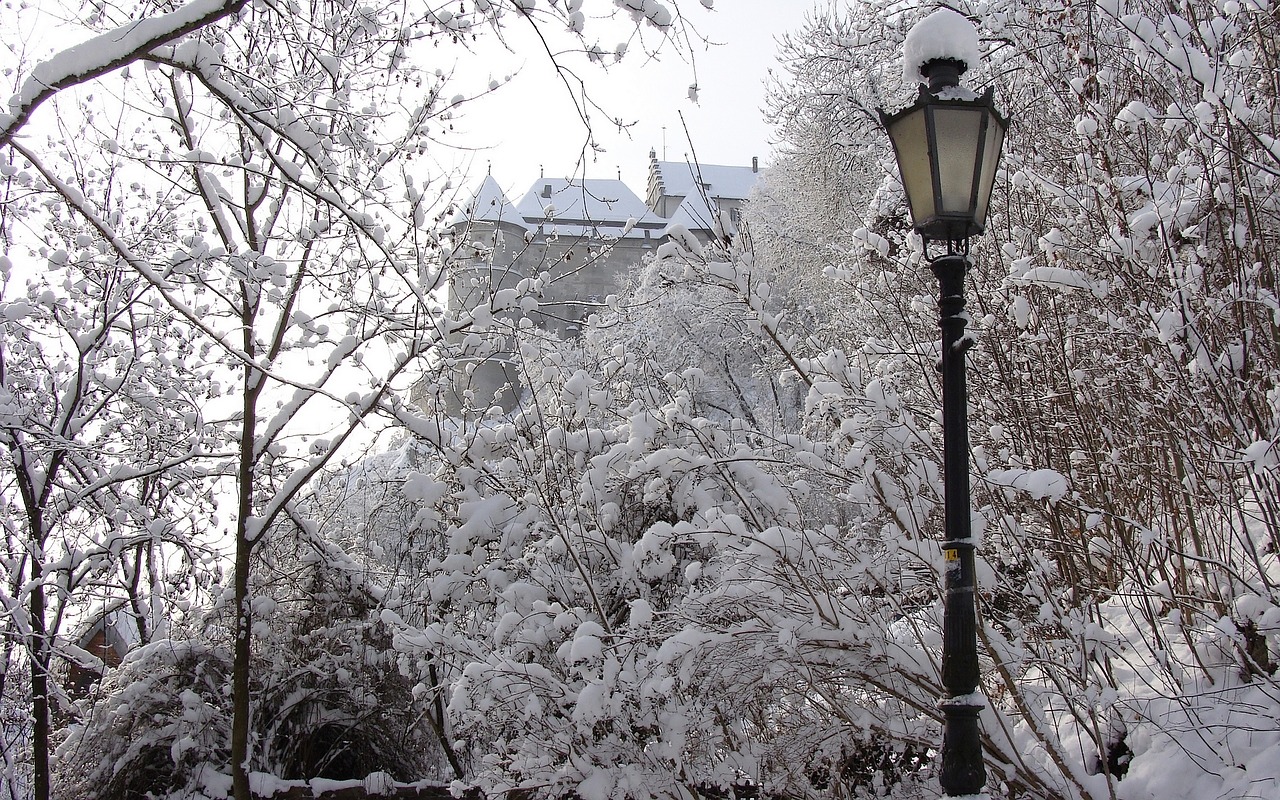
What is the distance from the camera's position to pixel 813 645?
4.47 m

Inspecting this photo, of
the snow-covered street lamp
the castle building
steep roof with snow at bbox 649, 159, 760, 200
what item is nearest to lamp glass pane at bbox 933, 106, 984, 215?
the snow-covered street lamp

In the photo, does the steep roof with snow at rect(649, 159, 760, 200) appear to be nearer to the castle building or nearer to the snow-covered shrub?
the castle building

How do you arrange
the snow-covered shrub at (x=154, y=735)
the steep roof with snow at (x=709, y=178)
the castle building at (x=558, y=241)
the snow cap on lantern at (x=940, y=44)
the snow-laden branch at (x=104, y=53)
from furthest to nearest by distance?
the steep roof with snow at (x=709, y=178) < the snow-covered shrub at (x=154, y=735) < the castle building at (x=558, y=241) < the snow-laden branch at (x=104, y=53) < the snow cap on lantern at (x=940, y=44)

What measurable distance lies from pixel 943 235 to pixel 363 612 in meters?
7.62

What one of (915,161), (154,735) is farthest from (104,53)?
(154,735)

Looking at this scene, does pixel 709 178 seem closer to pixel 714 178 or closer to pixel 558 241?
pixel 714 178

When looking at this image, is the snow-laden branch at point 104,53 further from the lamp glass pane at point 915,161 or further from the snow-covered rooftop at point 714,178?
the snow-covered rooftop at point 714,178

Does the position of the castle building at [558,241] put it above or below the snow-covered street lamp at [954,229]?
above

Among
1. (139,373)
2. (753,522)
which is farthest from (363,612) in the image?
(753,522)

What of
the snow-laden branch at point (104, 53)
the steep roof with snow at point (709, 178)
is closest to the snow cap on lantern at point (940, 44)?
the snow-laden branch at point (104, 53)

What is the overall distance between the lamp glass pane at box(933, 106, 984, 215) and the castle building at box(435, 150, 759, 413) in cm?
131

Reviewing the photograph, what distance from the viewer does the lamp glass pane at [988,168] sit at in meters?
3.43

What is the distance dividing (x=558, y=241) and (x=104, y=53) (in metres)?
17.4

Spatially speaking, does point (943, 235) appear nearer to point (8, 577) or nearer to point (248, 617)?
point (248, 617)
